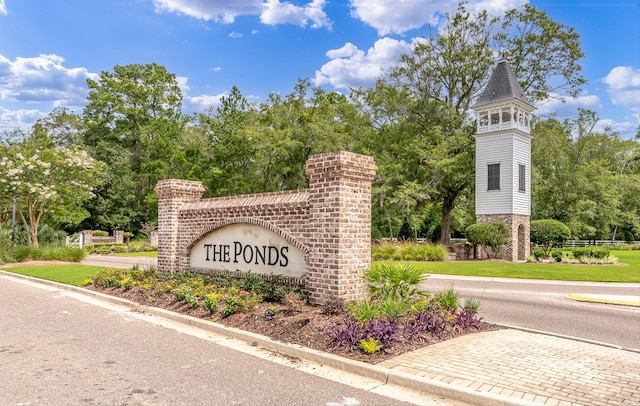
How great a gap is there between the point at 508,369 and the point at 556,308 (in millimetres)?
6345

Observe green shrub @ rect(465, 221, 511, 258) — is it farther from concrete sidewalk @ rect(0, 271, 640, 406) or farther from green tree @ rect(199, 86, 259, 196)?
concrete sidewalk @ rect(0, 271, 640, 406)

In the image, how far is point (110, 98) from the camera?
48188 mm

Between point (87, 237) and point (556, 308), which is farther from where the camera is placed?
point (87, 237)

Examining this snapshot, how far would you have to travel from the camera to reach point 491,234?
26.9m

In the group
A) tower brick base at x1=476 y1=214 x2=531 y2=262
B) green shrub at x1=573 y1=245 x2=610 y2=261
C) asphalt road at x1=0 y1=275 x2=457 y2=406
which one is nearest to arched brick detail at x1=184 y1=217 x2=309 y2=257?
asphalt road at x1=0 y1=275 x2=457 y2=406

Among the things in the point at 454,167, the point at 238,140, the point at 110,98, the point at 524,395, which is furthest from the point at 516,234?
the point at 110,98

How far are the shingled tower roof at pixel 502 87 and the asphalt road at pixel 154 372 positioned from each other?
2592 cm

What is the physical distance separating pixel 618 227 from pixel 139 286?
56273 mm

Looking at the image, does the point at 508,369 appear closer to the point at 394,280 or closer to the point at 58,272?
the point at 394,280

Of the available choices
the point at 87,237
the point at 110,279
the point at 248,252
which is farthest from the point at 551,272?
the point at 87,237

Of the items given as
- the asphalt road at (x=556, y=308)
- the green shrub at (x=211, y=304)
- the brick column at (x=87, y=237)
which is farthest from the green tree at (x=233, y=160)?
the green shrub at (x=211, y=304)

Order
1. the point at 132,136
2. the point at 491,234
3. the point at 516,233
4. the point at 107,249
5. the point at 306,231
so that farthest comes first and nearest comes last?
1. the point at 132,136
2. the point at 107,249
3. the point at 516,233
4. the point at 491,234
5. the point at 306,231

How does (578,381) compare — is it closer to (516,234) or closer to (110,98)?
(516,234)

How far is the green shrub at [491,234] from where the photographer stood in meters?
26.9
